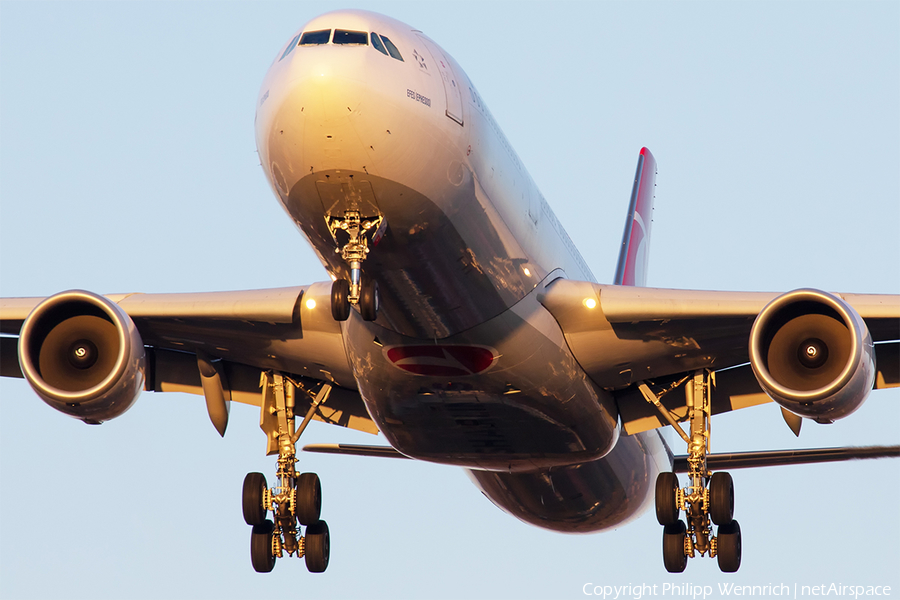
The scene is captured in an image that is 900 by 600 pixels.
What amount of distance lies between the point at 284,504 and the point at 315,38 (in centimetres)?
732

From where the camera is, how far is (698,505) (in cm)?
1961

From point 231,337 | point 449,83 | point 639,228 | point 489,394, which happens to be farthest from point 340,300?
point 639,228

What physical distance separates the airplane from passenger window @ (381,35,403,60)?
25 millimetres

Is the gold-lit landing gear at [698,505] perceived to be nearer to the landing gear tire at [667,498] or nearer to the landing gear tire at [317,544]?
the landing gear tire at [667,498]

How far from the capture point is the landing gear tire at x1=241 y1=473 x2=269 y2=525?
20016mm

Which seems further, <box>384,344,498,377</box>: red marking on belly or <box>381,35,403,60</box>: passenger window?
<box>384,344,498,377</box>: red marking on belly

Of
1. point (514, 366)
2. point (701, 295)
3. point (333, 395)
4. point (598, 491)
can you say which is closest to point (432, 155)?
point (514, 366)

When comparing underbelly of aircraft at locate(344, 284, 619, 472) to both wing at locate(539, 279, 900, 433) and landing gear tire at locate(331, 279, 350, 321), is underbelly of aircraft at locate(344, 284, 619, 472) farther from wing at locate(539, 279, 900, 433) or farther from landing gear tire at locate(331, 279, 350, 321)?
landing gear tire at locate(331, 279, 350, 321)

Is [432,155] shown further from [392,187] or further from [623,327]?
[623,327]

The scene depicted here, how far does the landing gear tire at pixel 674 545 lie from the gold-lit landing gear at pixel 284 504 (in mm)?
4833

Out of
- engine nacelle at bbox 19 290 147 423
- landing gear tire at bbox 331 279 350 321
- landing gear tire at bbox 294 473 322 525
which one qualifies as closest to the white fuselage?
landing gear tire at bbox 331 279 350 321

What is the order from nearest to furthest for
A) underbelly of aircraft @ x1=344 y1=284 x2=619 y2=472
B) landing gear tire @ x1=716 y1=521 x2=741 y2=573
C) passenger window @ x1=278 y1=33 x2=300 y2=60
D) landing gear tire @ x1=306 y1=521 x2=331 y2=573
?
passenger window @ x1=278 y1=33 x2=300 y2=60 < underbelly of aircraft @ x1=344 y1=284 x2=619 y2=472 < landing gear tire @ x1=716 y1=521 x2=741 y2=573 < landing gear tire @ x1=306 y1=521 x2=331 y2=573

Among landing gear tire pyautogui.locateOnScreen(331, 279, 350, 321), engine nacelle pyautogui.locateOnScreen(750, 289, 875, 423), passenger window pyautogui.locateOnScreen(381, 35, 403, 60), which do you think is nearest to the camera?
passenger window pyautogui.locateOnScreen(381, 35, 403, 60)

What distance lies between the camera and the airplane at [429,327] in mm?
15523
